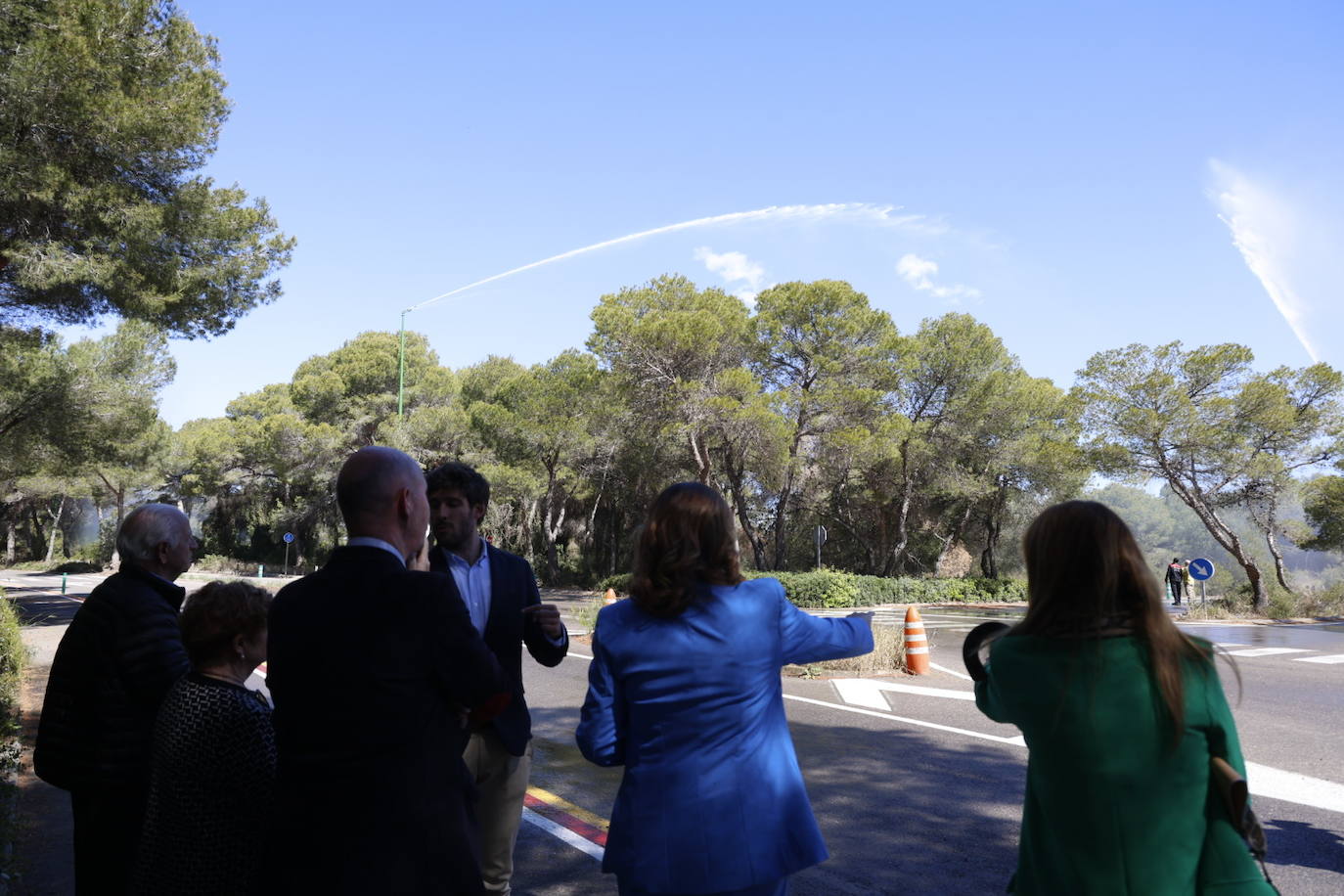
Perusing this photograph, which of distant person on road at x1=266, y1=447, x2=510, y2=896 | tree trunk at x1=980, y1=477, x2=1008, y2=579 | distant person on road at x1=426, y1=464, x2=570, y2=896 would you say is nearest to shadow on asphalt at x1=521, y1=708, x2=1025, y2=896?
distant person on road at x1=426, y1=464, x2=570, y2=896

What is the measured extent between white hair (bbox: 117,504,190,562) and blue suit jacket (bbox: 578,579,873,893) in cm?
169

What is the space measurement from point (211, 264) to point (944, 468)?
26991 millimetres

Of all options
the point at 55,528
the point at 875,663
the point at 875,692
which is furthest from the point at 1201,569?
the point at 55,528

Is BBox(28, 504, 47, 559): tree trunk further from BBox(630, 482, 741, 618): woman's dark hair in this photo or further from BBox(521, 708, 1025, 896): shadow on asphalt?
BBox(630, 482, 741, 618): woman's dark hair

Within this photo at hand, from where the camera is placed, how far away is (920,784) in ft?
21.3

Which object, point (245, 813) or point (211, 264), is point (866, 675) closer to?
point (245, 813)

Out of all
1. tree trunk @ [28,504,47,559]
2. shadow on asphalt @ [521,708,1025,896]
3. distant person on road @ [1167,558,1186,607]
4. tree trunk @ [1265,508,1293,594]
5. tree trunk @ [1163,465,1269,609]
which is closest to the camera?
shadow on asphalt @ [521,708,1025,896]

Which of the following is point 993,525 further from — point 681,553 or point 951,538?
point 681,553

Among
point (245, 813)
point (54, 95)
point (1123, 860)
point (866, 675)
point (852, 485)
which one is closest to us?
point (1123, 860)

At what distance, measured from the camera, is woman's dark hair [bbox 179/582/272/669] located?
250cm

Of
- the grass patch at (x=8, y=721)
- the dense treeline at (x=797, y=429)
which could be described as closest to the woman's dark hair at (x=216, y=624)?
the grass patch at (x=8, y=721)

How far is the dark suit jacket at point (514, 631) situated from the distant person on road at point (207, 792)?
0.93 metres

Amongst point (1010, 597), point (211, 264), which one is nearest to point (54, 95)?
point (211, 264)

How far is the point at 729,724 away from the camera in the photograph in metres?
2.27
